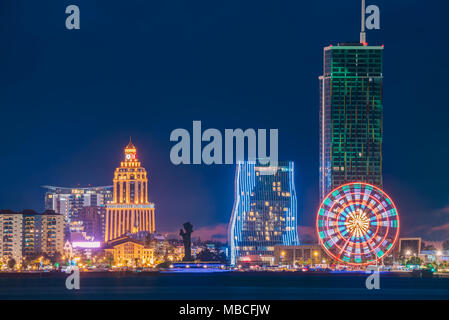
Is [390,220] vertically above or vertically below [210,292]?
above

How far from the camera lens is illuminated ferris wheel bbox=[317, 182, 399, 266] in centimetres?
18350

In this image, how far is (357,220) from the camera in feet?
606

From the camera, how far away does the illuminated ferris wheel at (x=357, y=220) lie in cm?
18350

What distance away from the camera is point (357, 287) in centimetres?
19675
